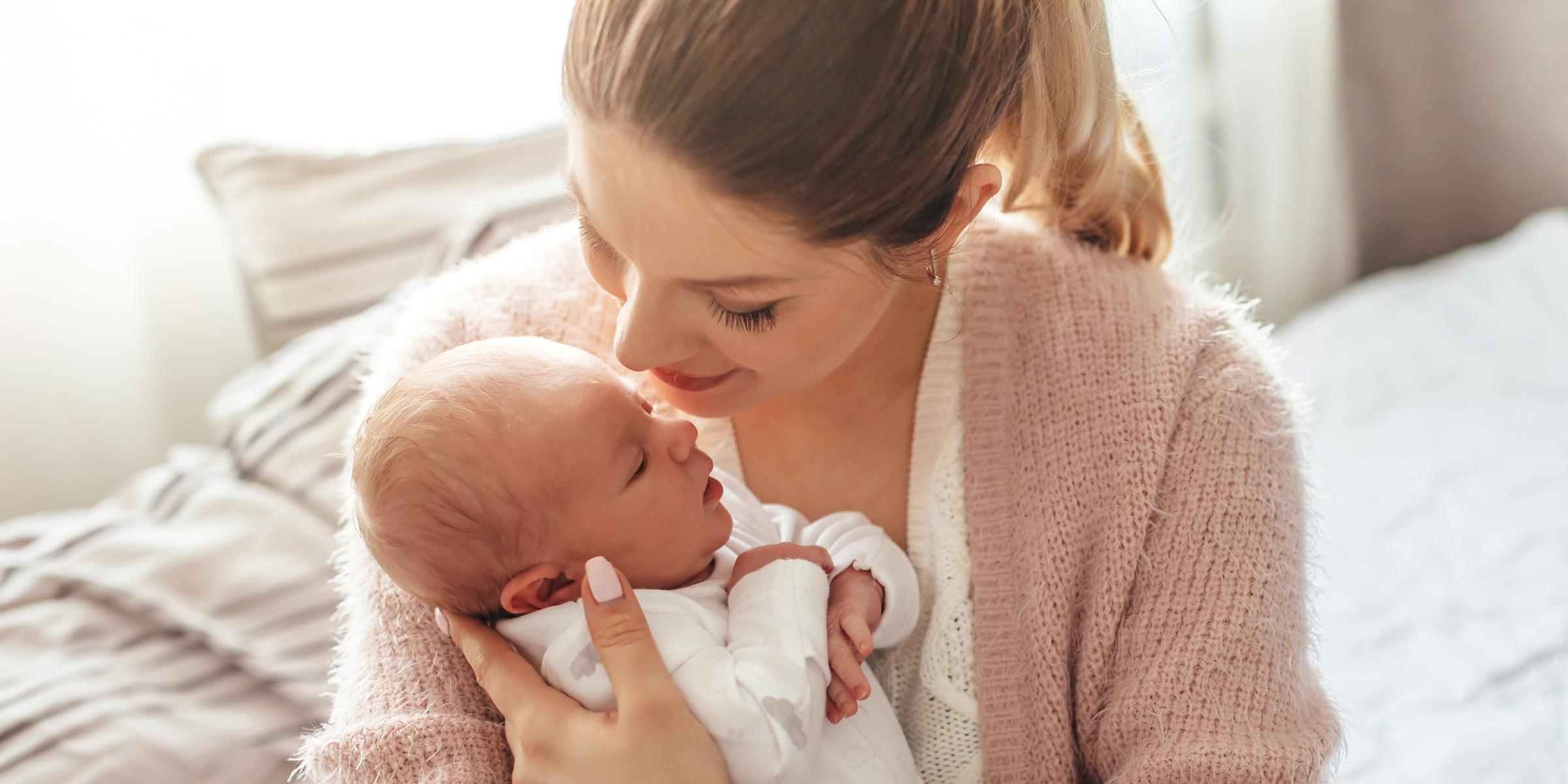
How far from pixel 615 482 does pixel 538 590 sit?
12cm

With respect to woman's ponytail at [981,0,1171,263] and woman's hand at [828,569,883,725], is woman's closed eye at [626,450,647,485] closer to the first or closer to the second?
woman's hand at [828,569,883,725]

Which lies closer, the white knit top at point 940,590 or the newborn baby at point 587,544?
the newborn baby at point 587,544

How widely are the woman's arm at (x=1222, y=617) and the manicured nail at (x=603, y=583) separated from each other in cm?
49

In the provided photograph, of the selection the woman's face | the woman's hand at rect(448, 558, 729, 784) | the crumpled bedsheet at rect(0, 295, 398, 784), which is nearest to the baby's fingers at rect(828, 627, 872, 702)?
the woman's hand at rect(448, 558, 729, 784)

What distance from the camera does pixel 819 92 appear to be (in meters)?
0.79

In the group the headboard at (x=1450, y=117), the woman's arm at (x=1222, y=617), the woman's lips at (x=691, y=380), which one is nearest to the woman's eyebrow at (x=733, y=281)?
the woman's lips at (x=691, y=380)

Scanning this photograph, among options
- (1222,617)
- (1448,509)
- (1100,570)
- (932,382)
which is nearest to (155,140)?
(932,382)

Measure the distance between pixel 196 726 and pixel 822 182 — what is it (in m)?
1.20

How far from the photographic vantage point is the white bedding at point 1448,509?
4.93ft

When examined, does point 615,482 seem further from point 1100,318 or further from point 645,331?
point 1100,318

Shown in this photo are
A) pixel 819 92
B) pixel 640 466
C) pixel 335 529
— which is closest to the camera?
pixel 819 92

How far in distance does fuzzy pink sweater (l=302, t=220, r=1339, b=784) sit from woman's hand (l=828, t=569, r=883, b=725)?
14 centimetres

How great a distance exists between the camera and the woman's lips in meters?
1.00

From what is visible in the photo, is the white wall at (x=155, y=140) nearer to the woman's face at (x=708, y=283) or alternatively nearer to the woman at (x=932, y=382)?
the woman at (x=932, y=382)
